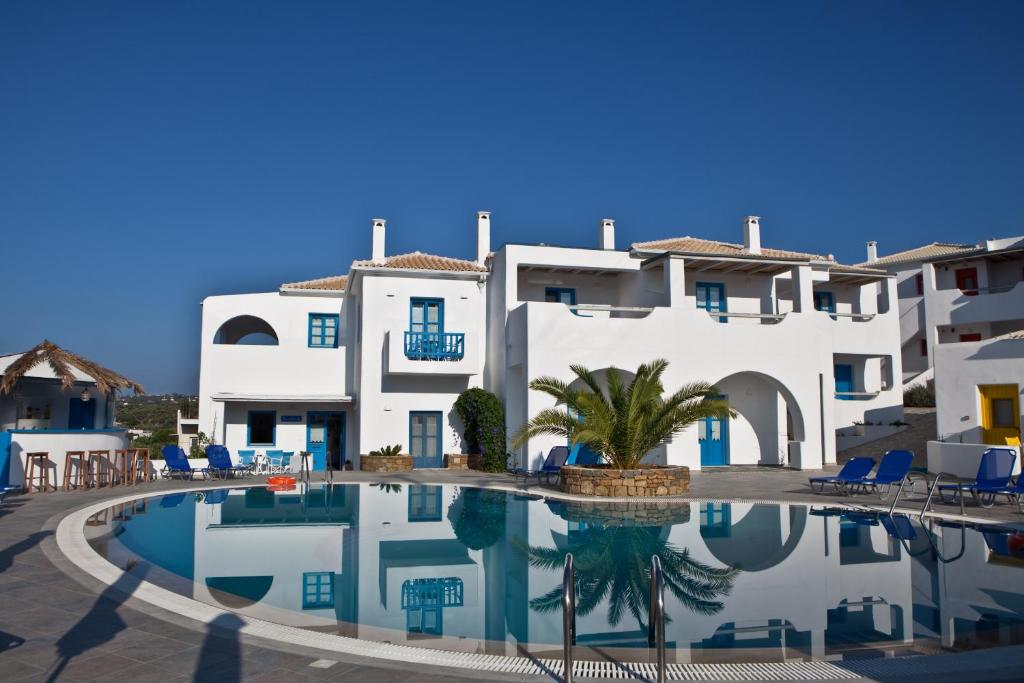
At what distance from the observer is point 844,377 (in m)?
29.6

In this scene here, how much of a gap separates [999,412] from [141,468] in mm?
24268

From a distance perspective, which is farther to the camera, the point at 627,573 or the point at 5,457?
the point at 5,457

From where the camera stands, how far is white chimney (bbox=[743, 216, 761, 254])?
93.6 feet

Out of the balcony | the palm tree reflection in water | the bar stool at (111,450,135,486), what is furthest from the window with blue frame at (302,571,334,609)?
the balcony

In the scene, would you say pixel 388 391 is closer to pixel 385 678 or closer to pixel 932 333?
pixel 385 678

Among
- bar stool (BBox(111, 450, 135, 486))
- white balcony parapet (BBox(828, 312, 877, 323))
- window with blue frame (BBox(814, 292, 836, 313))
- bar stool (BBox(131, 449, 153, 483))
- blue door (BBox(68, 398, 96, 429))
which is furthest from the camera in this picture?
window with blue frame (BBox(814, 292, 836, 313))

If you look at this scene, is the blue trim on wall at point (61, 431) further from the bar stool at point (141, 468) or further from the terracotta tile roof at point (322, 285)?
the terracotta tile roof at point (322, 285)

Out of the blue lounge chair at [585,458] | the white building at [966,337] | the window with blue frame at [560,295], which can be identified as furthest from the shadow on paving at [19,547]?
the white building at [966,337]

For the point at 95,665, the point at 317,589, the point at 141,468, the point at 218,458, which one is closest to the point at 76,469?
the point at 141,468

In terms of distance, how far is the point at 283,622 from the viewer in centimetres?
723

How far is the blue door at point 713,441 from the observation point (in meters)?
25.2

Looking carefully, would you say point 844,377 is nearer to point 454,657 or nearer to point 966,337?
point 966,337

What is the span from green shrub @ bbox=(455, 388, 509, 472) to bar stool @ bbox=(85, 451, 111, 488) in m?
10.2

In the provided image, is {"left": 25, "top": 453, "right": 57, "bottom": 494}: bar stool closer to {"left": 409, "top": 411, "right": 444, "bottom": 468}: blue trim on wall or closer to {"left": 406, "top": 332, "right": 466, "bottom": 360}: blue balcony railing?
{"left": 406, "top": 332, "right": 466, "bottom": 360}: blue balcony railing
